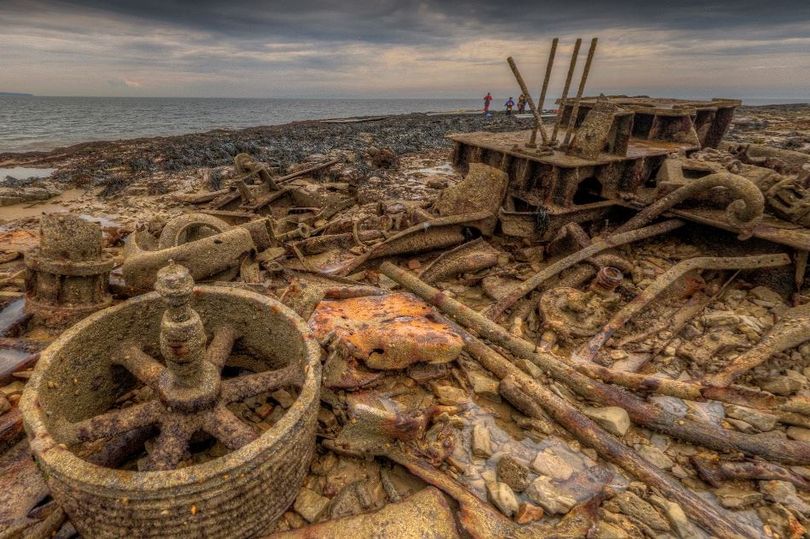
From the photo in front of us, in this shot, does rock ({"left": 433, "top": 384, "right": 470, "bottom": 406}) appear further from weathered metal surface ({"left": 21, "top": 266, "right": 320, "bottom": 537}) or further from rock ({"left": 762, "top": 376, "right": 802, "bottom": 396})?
rock ({"left": 762, "top": 376, "right": 802, "bottom": 396})

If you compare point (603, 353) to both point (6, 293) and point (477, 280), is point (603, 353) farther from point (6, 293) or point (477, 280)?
point (6, 293)

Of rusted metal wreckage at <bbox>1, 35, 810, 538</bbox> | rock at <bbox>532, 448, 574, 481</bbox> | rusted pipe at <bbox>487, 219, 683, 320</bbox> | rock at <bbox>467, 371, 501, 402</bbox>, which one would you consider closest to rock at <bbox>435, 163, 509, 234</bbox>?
rusted metal wreckage at <bbox>1, 35, 810, 538</bbox>

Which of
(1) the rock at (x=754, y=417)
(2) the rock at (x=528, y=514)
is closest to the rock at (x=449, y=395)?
(2) the rock at (x=528, y=514)

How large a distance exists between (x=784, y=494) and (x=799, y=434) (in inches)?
27.7

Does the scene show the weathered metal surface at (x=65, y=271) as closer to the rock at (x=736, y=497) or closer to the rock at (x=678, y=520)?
the rock at (x=678, y=520)

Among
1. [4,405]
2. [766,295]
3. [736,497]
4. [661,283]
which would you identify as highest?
[661,283]

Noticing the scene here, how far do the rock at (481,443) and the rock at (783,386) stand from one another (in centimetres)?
253

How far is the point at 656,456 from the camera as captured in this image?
280 centimetres

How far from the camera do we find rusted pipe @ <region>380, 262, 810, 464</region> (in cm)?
272

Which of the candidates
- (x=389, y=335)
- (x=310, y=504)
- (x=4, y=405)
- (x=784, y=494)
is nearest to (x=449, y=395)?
(x=389, y=335)

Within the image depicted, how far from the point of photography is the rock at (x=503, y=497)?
2.37 metres

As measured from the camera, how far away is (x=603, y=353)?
3.79 meters

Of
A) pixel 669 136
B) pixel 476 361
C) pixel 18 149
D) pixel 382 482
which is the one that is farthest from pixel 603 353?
pixel 18 149

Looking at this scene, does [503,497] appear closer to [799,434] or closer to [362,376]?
[362,376]
